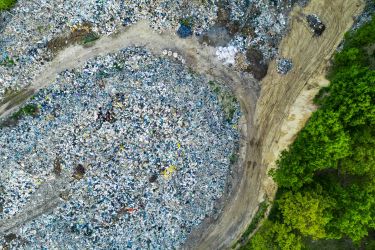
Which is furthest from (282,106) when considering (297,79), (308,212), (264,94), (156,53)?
(156,53)

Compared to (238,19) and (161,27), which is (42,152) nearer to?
(161,27)

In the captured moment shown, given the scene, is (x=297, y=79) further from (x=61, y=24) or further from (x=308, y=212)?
(x=61, y=24)

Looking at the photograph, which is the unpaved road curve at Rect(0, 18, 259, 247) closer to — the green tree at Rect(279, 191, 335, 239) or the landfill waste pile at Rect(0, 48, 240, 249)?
the landfill waste pile at Rect(0, 48, 240, 249)

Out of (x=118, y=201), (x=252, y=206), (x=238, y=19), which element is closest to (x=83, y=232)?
(x=118, y=201)

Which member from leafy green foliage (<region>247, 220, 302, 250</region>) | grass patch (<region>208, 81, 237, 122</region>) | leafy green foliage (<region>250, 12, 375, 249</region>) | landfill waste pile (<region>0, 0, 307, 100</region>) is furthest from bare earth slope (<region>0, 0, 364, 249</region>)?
leafy green foliage (<region>247, 220, 302, 250</region>)

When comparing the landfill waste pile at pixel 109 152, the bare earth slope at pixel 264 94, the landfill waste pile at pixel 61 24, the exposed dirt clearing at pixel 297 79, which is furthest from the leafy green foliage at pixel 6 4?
the exposed dirt clearing at pixel 297 79

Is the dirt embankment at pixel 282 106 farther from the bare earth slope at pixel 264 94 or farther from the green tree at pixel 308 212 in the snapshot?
the green tree at pixel 308 212
